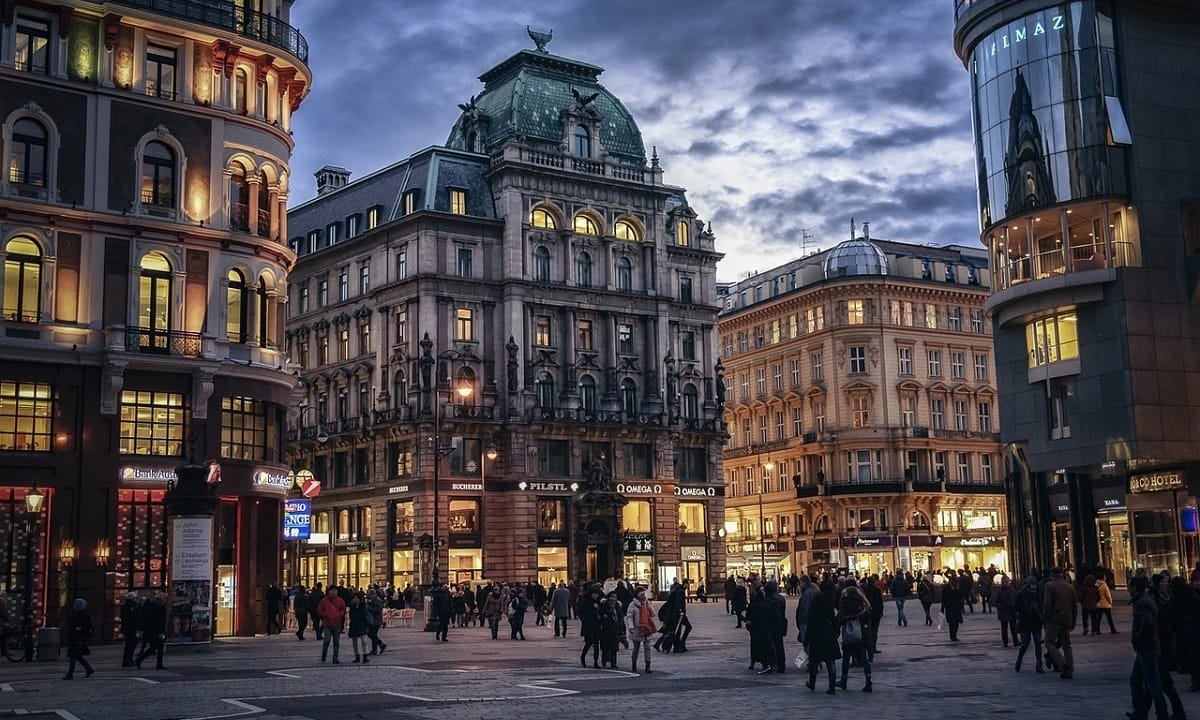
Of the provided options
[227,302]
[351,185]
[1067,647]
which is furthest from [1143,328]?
[351,185]

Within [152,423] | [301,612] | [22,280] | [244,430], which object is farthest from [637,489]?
[22,280]

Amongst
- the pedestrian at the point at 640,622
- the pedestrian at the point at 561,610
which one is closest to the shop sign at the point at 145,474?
the pedestrian at the point at 561,610

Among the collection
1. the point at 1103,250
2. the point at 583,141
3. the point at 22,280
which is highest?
the point at 583,141

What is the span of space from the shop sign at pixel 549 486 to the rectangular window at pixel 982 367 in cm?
3945

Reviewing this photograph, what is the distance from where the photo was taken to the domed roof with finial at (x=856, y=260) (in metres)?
99.8

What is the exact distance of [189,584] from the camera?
35.6 metres

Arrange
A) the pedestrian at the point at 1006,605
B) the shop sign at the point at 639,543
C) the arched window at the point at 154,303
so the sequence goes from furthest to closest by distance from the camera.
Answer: the shop sign at the point at 639,543 < the arched window at the point at 154,303 < the pedestrian at the point at 1006,605

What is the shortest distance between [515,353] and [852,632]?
5647cm

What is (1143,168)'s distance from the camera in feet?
167

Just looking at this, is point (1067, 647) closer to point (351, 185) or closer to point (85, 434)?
point (85, 434)

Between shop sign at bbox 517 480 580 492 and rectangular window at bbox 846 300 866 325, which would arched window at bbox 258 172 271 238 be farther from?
rectangular window at bbox 846 300 866 325

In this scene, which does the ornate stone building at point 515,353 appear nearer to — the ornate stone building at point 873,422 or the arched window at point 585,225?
the arched window at point 585,225

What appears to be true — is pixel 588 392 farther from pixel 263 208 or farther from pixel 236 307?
pixel 236 307

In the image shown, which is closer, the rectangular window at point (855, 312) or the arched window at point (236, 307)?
the arched window at point (236, 307)
